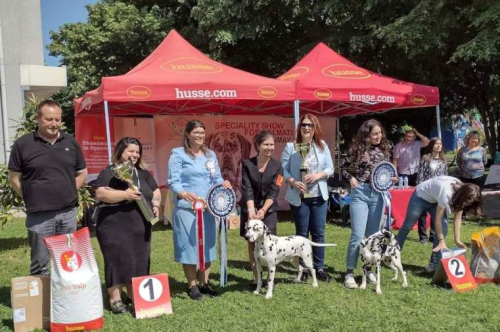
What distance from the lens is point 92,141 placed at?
9.30 meters

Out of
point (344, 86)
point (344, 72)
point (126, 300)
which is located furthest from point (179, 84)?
point (126, 300)

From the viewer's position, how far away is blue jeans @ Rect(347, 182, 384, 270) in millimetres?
4832

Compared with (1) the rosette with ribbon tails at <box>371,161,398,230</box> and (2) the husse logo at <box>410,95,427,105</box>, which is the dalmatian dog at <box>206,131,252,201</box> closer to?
(2) the husse logo at <box>410,95,427,105</box>

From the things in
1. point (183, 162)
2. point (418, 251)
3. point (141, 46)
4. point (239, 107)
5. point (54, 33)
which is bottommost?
point (418, 251)

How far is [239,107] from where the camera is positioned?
9992 mm

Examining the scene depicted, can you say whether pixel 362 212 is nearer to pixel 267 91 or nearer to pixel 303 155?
pixel 303 155

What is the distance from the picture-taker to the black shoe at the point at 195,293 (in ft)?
14.6

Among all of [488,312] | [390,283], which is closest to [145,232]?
[390,283]

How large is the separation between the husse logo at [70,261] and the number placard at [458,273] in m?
3.27

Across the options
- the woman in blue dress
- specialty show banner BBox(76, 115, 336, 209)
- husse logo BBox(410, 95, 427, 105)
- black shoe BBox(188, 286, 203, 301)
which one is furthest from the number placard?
specialty show banner BBox(76, 115, 336, 209)

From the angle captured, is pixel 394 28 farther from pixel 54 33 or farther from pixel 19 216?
pixel 54 33

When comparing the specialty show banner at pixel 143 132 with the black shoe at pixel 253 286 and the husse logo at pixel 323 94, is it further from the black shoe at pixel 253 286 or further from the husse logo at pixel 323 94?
the black shoe at pixel 253 286

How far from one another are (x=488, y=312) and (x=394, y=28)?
24.8ft

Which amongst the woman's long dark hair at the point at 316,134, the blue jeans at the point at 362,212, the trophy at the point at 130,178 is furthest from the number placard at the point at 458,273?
the trophy at the point at 130,178
